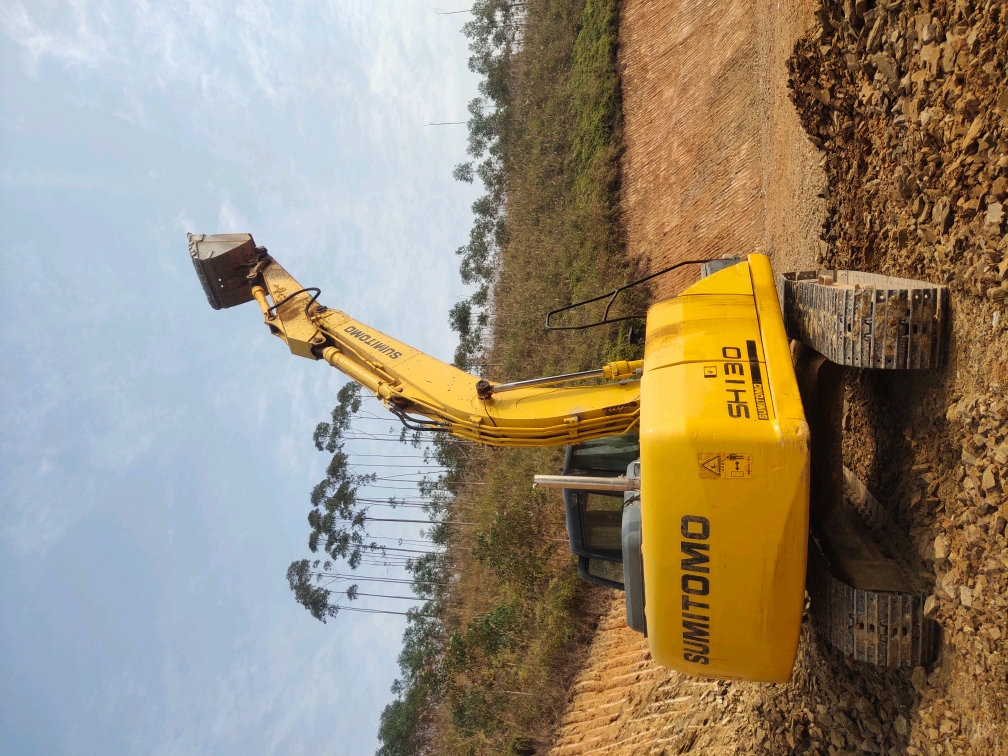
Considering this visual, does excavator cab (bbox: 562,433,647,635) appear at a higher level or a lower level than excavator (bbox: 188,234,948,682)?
lower

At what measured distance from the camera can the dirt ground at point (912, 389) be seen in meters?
3.08

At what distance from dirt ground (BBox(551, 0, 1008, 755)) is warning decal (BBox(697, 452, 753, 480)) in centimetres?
104

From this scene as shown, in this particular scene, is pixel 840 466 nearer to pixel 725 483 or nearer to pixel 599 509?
pixel 725 483

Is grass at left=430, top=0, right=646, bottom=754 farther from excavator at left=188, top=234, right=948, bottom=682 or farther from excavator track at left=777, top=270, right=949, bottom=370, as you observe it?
excavator track at left=777, top=270, right=949, bottom=370

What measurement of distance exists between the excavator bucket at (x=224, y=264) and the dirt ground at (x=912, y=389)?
19.1ft

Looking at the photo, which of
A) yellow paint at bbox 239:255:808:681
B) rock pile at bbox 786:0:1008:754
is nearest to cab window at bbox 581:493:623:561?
yellow paint at bbox 239:255:808:681

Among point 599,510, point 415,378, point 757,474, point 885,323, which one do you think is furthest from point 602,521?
point 885,323

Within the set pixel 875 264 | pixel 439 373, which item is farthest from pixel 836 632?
pixel 439 373

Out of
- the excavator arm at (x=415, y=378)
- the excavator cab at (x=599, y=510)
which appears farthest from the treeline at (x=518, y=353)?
the excavator arm at (x=415, y=378)

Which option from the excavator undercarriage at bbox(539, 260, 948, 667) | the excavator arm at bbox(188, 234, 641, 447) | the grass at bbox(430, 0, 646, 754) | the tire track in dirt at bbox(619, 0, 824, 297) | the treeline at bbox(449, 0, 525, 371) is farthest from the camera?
the treeline at bbox(449, 0, 525, 371)

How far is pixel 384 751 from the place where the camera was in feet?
50.0

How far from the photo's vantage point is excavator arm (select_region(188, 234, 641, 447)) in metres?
5.26

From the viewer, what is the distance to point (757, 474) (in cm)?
343

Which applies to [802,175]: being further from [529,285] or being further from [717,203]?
[529,285]
